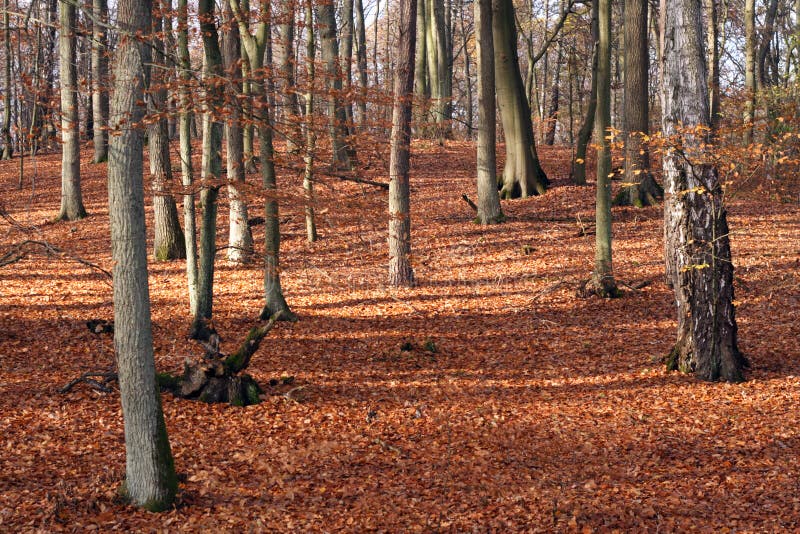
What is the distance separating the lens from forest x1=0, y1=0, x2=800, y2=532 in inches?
226

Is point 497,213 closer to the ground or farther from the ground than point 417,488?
farther from the ground

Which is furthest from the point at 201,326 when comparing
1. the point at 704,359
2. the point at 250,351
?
the point at 704,359

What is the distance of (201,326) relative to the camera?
404 inches

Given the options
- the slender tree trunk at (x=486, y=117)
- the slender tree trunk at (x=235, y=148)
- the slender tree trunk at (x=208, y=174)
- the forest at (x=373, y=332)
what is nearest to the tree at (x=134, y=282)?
the forest at (x=373, y=332)

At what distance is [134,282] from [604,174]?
8637 mm

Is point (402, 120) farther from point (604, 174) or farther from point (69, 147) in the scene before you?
point (69, 147)

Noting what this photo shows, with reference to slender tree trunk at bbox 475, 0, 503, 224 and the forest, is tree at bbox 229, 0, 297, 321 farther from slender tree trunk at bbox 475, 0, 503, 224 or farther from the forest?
slender tree trunk at bbox 475, 0, 503, 224

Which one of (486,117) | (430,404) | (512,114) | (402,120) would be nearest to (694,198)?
(430,404)

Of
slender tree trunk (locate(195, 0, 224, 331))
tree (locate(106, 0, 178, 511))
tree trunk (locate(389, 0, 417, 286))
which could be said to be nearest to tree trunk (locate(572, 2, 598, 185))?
tree trunk (locate(389, 0, 417, 286))

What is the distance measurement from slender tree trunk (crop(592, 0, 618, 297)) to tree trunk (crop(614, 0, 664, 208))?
3.01 meters

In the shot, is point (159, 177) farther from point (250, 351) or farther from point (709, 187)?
point (709, 187)

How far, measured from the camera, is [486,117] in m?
16.4

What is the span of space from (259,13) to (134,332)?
19.3 feet

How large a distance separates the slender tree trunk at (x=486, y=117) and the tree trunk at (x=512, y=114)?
2.06 m
